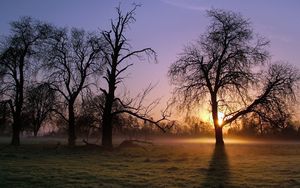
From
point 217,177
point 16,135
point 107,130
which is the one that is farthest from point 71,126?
point 217,177

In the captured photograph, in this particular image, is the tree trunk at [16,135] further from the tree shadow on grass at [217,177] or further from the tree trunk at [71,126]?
the tree shadow on grass at [217,177]

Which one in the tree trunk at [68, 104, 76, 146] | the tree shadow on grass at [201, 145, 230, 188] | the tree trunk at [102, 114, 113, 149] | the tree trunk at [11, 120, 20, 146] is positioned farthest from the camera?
the tree trunk at [11, 120, 20, 146]

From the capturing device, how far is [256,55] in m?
37.3

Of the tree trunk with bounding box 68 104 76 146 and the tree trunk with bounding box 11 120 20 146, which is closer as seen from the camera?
the tree trunk with bounding box 68 104 76 146

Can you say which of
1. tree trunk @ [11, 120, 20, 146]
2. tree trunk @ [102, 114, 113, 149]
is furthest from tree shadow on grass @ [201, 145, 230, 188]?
tree trunk @ [11, 120, 20, 146]

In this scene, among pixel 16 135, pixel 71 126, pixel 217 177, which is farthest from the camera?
pixel 16 135

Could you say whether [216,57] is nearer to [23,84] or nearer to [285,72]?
[285,72]

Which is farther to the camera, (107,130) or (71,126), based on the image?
(71,126)

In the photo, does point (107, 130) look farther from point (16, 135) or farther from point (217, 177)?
point (217, 177)

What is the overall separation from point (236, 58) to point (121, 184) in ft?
77.9

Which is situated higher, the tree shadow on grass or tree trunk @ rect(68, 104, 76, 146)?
tree trunk @ rect(68, 104, 76, 146)

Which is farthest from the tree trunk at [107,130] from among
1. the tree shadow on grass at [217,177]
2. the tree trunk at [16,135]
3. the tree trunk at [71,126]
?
→ the tree shadow on grass at [217,177]

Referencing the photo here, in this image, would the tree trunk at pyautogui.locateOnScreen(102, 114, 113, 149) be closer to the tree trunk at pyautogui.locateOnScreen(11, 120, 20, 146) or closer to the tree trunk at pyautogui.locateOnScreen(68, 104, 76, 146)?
the tree trunk at pyautogui.locateOnScreen(68, 104, 76, 146)

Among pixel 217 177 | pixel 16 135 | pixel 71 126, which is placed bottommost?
pixel 217 177
